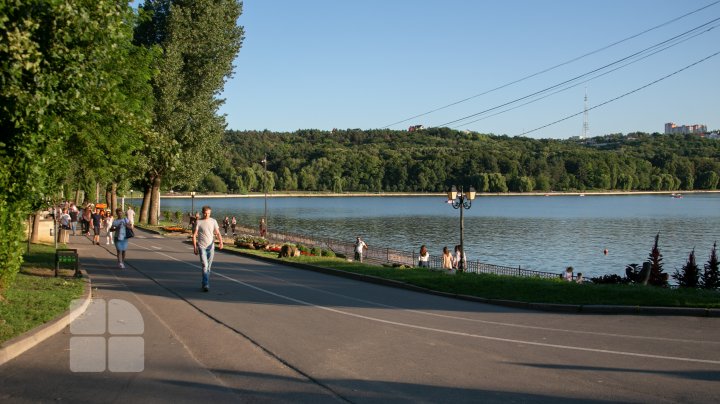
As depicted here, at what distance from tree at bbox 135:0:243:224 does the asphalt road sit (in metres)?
32.0

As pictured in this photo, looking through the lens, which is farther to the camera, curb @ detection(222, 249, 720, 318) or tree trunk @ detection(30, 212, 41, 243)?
tree trunk @ detection(30, 212, 41, 243)

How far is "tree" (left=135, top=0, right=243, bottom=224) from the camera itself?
4606 cm

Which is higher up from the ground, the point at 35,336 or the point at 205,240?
the point at 205,240

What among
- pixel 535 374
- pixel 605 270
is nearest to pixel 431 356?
pixel 535 374

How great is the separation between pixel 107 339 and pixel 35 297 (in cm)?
408

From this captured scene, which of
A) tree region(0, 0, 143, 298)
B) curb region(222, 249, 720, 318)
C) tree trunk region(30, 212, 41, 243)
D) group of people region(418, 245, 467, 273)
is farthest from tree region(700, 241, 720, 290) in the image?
tree trunk region(30, 212, 41, 243)

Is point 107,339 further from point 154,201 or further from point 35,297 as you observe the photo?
point 154,201

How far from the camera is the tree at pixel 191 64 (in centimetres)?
A: 4606

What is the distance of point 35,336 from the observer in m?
9.91

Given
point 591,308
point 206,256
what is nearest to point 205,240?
point 206,256

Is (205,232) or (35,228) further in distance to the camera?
(35,228)

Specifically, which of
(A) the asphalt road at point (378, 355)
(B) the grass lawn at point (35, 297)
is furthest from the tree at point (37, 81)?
(A) the asphalt road at point (378, 355)

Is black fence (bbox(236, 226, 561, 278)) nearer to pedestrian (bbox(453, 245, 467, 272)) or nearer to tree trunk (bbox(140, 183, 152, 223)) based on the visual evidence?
pedestrian (bbox(453, 245, 467, 272))

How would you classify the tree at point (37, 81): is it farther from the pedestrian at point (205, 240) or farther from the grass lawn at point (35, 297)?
the pedestrian at point (205, 240)
